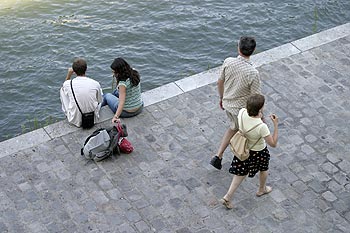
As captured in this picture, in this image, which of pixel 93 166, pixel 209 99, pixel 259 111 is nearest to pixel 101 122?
pixel 93 166

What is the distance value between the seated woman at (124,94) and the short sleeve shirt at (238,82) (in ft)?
5.12

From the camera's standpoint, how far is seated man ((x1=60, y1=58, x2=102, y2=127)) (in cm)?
984

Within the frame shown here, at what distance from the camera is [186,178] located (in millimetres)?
9391

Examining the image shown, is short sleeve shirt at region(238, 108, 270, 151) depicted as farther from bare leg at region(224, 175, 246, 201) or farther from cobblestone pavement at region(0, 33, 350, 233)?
cobblestone pavement at region(0, 33, 350, 233)

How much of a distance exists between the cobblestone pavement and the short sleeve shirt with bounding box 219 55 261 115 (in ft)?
3.83

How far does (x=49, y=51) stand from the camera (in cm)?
1345

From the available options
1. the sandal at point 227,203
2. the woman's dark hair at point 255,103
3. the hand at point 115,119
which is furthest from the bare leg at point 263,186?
the hand at point 115,119

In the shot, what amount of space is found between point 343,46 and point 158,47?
3540 mm

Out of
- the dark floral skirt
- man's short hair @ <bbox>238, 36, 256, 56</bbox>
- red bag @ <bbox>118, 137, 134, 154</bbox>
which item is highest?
A: man's short hair @ <bbox>238, 36, 256, 56</bbox>

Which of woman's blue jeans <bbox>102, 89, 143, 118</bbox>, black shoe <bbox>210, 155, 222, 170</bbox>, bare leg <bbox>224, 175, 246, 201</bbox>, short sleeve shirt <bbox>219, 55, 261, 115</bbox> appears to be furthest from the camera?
woman's blue jeans <bbox>102, 89, 143, 118</bbox>

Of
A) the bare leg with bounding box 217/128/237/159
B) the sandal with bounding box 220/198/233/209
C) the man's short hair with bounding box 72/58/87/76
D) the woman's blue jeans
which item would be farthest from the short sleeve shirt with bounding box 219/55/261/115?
the man's short hair with bounding box 72/58/87/76

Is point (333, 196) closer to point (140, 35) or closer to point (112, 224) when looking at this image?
point (112, 224)

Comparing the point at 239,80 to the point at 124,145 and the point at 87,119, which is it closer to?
the point at 124,145

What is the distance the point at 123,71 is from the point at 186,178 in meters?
1.73
